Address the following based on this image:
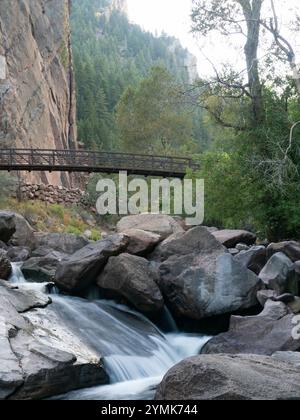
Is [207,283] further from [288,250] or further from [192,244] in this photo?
[288,250]

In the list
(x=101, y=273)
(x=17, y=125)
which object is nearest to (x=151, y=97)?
(x=17, y=125)

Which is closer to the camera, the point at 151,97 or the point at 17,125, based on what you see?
the point at 17,125

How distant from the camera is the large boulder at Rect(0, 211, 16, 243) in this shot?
1650cm

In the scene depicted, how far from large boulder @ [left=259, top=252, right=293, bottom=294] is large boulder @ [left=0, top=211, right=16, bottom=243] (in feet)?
27.0

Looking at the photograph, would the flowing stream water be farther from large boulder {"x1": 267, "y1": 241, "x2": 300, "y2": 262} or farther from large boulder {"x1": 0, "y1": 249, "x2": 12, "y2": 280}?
large boulder {"x1": 267, "y1": 241, "x2": 300, "y2": 262}

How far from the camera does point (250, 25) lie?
15711mm

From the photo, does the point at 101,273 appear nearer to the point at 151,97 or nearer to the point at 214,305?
the point at 214,305

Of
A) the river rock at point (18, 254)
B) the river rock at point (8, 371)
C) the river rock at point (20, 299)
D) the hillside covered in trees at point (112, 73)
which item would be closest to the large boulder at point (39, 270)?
the river rock at point (18, 254)

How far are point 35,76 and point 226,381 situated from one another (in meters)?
32.9

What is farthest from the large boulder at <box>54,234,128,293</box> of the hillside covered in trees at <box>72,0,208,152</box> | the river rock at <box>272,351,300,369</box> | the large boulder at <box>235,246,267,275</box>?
the hillside covered in trees at <box>72,0,208,152</box>

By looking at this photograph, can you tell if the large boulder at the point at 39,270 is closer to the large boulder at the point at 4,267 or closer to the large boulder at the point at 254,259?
the large boulder at the point at 4,267
